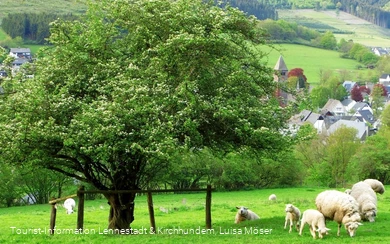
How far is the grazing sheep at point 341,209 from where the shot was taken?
65.9 ft

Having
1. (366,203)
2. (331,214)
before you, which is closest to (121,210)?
(331,214)

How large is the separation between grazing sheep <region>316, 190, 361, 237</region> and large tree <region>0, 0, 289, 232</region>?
2586 mm

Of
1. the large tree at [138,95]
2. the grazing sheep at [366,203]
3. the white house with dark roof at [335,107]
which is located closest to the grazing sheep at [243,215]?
the large tree at [138,95]

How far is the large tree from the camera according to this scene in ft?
64.5

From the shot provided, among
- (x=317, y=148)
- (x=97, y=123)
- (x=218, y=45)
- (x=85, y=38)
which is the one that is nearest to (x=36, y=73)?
(x=85, y=38)

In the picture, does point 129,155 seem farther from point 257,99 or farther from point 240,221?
point 240,221

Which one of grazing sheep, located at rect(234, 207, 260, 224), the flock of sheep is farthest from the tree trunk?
the flock of sheep

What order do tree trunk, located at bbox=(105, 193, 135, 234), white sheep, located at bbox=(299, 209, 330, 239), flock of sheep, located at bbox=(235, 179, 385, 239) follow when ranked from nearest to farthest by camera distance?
white sheep, located at bbox=(299, 209, 330, 239) → flock of sheep, located at bbox=(235, 179, 385, 239) → tree trunk, located at bbox=(105, 193, 135, 234)

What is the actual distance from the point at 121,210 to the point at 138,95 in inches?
210

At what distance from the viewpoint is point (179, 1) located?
23.1 metres

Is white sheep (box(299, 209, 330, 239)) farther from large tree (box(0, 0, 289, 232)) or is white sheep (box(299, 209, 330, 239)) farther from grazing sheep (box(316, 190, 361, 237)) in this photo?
large tree (box(0, 0, 289, 232))

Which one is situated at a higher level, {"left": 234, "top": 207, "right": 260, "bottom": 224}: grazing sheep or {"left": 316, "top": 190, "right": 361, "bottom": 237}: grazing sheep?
{"left": 316, "top": 190, "right": 361, "bottom": 237}: grazing sheep

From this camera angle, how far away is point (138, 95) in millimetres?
20203

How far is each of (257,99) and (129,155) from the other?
221 inches
